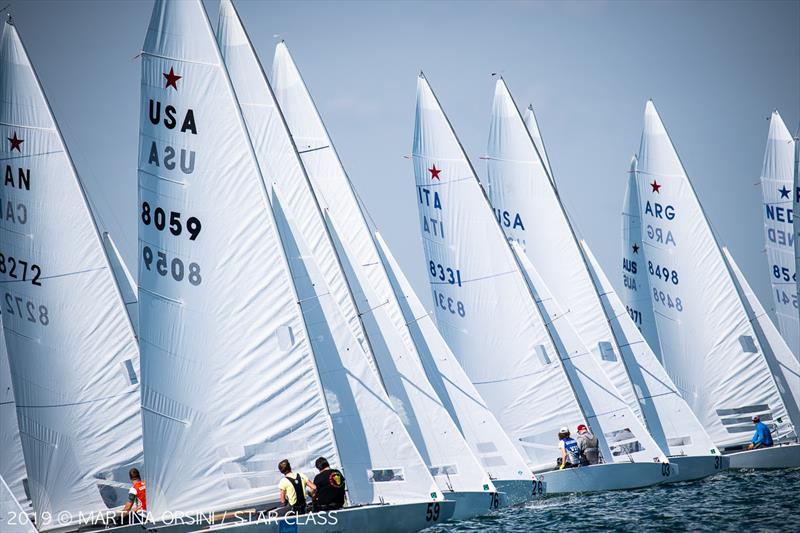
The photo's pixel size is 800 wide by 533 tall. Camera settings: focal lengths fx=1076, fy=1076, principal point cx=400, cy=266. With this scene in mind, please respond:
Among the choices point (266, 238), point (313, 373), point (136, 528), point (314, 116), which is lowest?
point (136, 528)

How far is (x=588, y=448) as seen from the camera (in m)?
20.6

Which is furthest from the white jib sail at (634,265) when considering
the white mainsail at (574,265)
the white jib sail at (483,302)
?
the white jib sail at (483,302)

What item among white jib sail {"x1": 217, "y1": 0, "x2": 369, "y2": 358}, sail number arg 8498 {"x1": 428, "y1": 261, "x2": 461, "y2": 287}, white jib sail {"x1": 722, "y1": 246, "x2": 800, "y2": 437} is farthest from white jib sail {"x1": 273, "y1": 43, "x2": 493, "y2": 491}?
white jib sail {"x1": 722, "y1": 246, "x2": 800, "y2": 437}

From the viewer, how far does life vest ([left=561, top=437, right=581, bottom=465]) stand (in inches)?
803

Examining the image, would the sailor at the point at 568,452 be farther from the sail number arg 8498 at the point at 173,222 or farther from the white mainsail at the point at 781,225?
the white mainsail at the point at 781,225

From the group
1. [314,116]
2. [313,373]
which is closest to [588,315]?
[314,116]

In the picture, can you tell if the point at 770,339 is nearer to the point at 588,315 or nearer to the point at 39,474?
the point at 588,315

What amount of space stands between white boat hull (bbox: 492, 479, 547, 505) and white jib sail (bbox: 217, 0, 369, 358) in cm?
362

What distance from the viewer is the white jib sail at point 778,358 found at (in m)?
24.6

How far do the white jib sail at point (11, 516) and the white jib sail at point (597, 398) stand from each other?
12051mm

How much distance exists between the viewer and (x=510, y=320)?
2214 centimetres

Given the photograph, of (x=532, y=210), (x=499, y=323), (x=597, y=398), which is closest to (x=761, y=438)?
(x=597, y=398)

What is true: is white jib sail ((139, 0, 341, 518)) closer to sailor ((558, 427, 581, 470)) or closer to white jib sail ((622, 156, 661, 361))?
sailor ((558, 427, 581, 470))

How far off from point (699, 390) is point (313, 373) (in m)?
14.4
